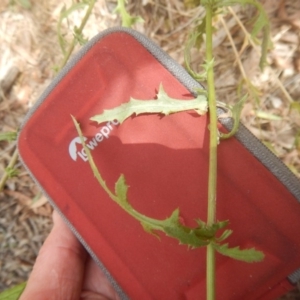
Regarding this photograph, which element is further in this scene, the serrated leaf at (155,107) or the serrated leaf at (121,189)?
the serrated leaf at (155,107)

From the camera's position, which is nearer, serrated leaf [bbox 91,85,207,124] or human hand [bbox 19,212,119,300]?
serrated leaf [bbox 91,85,207,124]

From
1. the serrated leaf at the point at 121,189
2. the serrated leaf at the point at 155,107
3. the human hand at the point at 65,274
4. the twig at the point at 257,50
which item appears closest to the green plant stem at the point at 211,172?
the serrated leaf at the point at 155,107

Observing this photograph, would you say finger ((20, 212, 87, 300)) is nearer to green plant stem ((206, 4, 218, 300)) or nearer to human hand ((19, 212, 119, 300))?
human hand ((19, 212, 119, 300))

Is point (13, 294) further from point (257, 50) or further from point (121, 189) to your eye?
point (257, 50)

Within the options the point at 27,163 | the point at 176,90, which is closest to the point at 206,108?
the point at 176,90

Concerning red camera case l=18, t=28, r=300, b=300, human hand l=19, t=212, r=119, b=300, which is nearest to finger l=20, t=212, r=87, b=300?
human hand l=19, t=212, r=119, b=300

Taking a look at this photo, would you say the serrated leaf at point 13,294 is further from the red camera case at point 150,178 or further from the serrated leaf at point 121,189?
the serrated leaf at point 121,189
